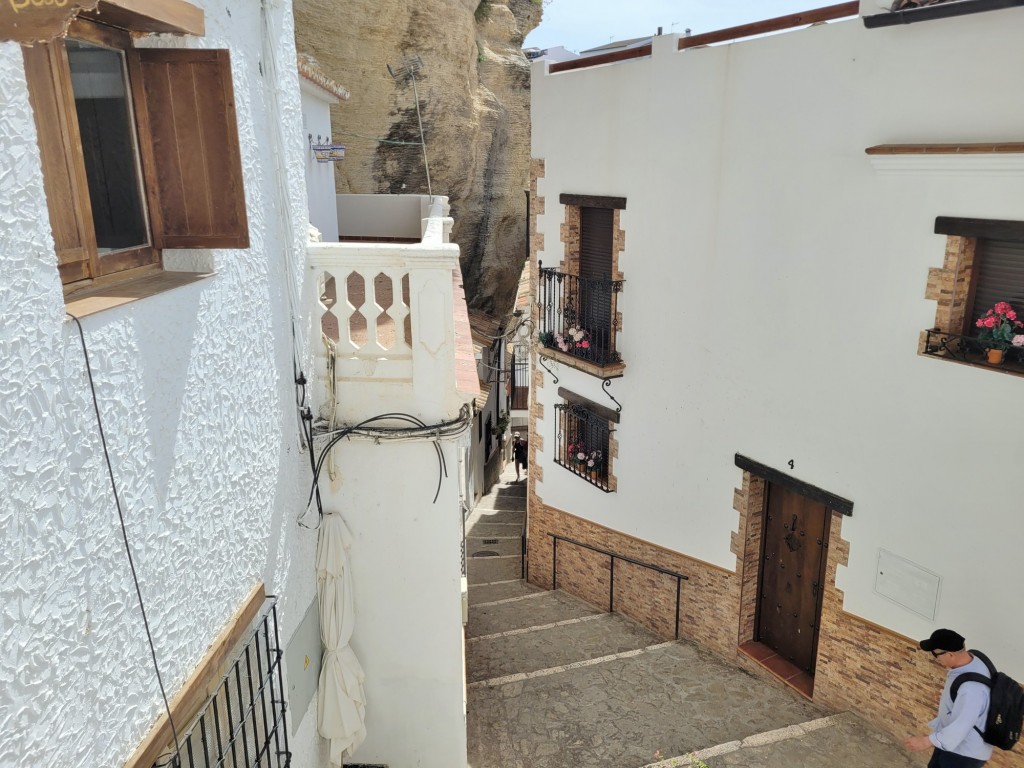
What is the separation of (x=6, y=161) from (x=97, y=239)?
72 cm

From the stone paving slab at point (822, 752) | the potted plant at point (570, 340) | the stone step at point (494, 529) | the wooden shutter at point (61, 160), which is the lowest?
the stone step at point (494, 529)

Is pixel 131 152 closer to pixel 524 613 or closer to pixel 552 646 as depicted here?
pixel 552 646

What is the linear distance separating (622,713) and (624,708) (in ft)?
0.29

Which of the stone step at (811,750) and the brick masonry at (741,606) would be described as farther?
the brick masonry at (741,606)

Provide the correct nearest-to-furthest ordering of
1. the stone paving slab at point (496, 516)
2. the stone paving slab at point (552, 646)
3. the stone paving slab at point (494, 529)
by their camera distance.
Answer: the stone paving slab at point (552, 646)
the stone paving slab at point (494, 529)
the stone paving slab at point (496, 516)

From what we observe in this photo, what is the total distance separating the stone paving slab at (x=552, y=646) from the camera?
8.97 metres

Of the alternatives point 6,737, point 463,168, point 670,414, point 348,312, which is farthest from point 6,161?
point 463,168

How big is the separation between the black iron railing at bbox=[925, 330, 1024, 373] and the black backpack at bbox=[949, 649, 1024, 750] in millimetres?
2345

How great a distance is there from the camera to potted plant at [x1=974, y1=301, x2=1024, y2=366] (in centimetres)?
596

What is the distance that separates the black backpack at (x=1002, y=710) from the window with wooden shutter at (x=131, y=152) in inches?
223

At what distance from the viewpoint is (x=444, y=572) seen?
18.3 ft

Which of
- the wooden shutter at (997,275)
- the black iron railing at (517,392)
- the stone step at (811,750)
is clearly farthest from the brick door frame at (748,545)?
the black iron railing at (517,392)

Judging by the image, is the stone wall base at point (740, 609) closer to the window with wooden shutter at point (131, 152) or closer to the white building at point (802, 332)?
the white building at point (802, 332)

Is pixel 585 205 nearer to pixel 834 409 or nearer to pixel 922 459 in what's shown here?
pixel 834 409
